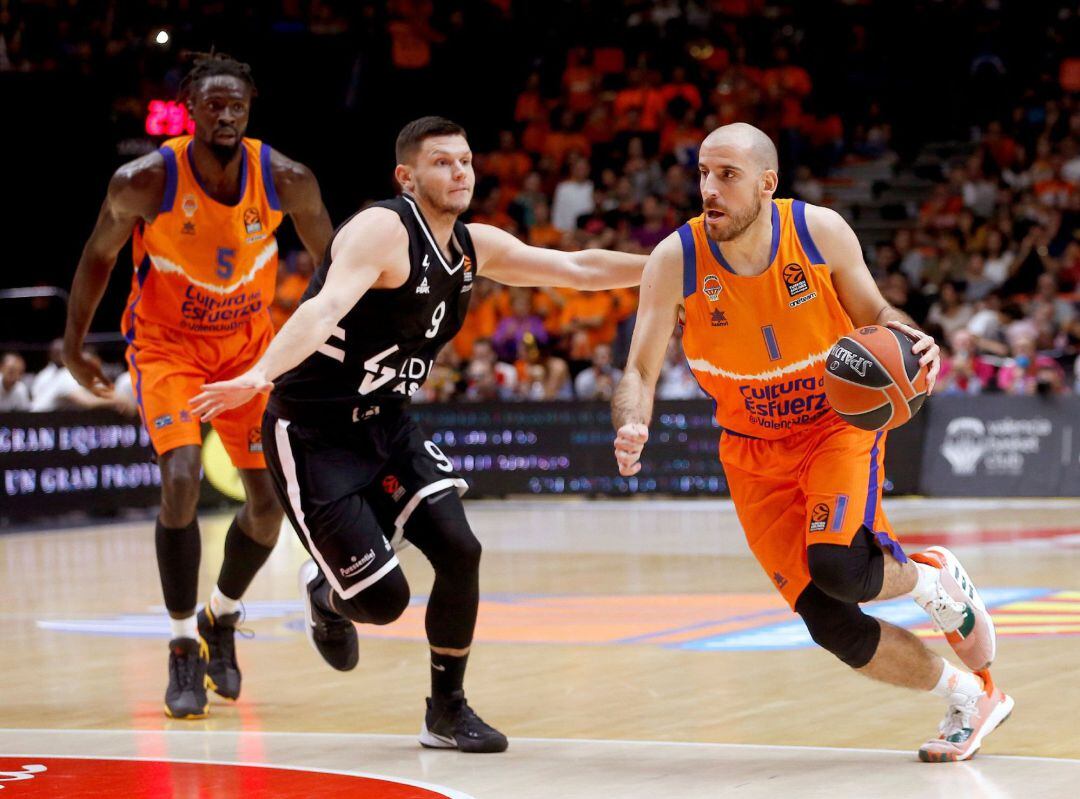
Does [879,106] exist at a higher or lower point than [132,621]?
higher

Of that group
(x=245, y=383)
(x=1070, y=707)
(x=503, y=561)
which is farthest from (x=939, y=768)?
(x=503, y=561)

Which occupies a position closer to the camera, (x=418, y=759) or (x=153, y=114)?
(x=418, y=759)

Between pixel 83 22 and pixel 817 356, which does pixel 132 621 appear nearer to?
pixel 817 356

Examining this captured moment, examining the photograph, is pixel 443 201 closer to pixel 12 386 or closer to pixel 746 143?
pixel 746 143

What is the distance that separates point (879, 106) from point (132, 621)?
1349 centimetres

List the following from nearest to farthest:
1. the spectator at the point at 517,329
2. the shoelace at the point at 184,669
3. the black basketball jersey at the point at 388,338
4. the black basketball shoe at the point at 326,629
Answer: the black basketball jersey at the point at 388,338 → the black basketball shoe at the point at 326,629 → the shoelace at the point at 184,669 → the spectator at the point at 517,329

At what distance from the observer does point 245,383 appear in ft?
15.0

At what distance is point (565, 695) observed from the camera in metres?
6.16

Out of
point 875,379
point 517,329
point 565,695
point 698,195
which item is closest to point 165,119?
point 517,329

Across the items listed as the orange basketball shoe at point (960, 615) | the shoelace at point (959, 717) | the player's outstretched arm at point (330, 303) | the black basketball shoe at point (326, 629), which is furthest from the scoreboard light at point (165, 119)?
the shoelace at point (959, 717)

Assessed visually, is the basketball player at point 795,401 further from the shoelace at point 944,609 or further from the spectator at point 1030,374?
the spectator at point 1030,374

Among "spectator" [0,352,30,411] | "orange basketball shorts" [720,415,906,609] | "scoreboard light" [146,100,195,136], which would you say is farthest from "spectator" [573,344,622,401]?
"orange basketball shorts" [720,415,906,609]

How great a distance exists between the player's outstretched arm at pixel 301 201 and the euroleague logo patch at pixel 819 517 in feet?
7.70

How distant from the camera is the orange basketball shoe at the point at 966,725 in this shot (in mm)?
4793
